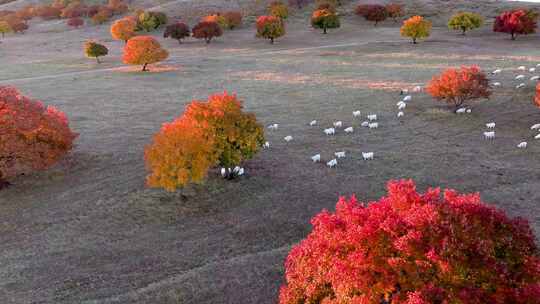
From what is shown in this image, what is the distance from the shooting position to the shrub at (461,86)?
49.2 metres

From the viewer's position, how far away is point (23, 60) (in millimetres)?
93062

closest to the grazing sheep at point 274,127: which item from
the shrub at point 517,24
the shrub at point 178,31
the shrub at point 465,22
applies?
the shrub at point 178,31

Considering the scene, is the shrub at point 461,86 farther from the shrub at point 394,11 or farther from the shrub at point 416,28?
the shrub at point 394,11

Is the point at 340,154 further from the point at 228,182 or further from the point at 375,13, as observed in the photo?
the point at 375,13

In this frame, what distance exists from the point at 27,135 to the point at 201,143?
1353cm

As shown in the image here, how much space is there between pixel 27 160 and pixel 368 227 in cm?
2812

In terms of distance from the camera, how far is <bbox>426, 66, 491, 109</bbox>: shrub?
4919 centimetres

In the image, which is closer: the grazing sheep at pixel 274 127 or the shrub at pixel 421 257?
the shrub at pixel 421 257

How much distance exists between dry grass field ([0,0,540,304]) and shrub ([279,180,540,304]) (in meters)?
6.61

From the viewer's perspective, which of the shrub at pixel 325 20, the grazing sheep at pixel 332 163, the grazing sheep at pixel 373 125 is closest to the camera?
the grazing sheep at pixel 332 163

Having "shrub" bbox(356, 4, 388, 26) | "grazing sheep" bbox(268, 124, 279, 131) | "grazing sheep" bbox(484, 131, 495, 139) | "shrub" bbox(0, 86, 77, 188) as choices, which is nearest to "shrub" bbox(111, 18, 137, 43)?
"shrub" bbox(356, 4, 388, 26)

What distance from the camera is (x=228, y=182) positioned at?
36.3 meters

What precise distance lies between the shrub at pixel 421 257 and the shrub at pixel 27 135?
25.4 meters

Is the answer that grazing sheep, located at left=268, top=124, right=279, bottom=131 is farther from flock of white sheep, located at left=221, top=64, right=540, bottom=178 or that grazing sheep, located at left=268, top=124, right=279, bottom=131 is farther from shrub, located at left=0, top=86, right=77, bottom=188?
shrub, located at left=0, top=86, right=77, bottom=188
